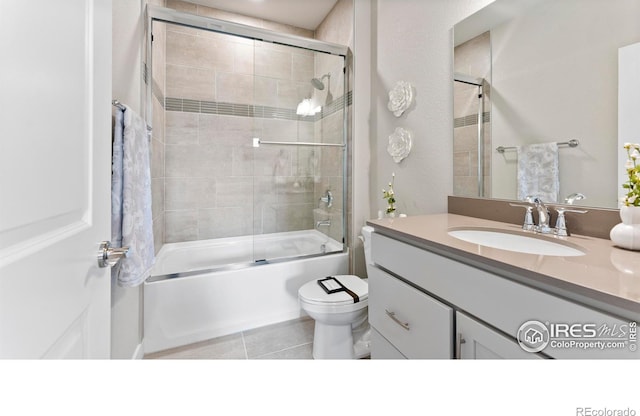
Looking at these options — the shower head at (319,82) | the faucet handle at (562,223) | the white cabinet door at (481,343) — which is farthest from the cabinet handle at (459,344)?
the shower head at (319,82)

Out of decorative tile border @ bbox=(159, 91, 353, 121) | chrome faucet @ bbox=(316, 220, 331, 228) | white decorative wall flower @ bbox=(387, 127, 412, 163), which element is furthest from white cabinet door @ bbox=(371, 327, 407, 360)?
decorative tile border @ bbox=(159, 91, 353, 121)

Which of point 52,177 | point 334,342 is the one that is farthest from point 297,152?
point 52,177

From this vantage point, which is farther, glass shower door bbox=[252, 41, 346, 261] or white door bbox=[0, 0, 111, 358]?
glass shower door bbox=[252, 41, 346, 261]

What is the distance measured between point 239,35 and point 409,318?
2.21 m

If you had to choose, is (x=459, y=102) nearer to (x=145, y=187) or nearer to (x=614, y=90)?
(x=614, y=90)

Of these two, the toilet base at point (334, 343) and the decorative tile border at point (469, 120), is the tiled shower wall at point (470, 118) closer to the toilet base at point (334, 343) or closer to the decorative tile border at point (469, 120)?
the decorative tile border at point (469, 120)

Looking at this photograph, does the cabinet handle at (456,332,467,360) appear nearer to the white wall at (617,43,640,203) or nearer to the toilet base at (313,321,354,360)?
the white wall at (617,43,640,203)

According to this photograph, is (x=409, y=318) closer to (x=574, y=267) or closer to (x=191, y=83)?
(x=574, y=267)

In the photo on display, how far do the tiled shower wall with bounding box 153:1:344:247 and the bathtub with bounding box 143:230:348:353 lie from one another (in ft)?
0.52

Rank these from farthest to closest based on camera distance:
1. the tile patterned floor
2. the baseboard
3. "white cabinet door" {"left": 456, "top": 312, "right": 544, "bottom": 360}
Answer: the tile patterned floor
the baseboard
"white cabinet door" {"left": 456, "top": 312, "right": 544, "bottom": 360}

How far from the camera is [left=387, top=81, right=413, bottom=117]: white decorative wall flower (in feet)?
5.44

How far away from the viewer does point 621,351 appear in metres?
0.45

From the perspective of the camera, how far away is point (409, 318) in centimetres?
89
